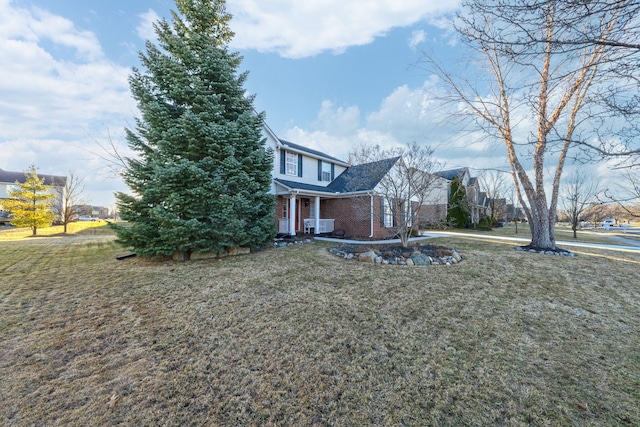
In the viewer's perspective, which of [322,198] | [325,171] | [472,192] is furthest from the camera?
[472,192]

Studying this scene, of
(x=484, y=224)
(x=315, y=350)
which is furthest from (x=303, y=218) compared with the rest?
(x=484, y=224)

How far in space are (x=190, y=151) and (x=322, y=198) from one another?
945 cm

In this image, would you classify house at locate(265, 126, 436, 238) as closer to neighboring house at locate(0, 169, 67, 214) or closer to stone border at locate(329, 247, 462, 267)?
stone border at locate(329, 247, 462, 267)

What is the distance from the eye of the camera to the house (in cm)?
1309

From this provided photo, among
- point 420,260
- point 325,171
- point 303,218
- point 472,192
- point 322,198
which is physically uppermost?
point 325,171

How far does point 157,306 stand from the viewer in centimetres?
436

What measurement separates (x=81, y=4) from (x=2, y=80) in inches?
164

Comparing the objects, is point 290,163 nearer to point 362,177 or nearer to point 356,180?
point 356,180

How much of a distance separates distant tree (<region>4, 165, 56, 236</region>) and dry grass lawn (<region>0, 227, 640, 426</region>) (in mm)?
17997

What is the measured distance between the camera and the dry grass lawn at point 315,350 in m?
2.25

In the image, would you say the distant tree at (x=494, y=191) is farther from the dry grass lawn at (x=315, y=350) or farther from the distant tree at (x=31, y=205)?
the distant tree at (x=31, y=205)

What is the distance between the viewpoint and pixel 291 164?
1438 centimetres

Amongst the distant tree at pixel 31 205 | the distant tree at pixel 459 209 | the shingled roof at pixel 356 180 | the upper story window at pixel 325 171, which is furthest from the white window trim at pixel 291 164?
the distant tree at pixel 31 205

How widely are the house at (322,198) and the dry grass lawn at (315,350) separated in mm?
7537
